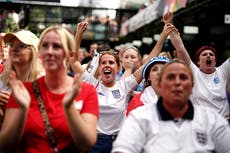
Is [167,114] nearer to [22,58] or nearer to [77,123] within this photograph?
[77,123]

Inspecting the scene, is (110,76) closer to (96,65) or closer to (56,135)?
(96,65)

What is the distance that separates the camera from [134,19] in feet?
81.7

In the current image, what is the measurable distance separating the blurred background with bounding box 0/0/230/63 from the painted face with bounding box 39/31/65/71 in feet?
30.3

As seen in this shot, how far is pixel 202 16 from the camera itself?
1661cm

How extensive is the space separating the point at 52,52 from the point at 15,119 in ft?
1.81

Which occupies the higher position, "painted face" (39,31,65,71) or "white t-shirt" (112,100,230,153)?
"painted face" (39,31,65,71)

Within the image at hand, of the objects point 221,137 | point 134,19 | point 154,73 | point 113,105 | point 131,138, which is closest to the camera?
point 131,138

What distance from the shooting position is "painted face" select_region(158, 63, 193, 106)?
353 centimetres

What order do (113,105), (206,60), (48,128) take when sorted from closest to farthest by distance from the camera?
(48,128) → (113,105) → (206,60)

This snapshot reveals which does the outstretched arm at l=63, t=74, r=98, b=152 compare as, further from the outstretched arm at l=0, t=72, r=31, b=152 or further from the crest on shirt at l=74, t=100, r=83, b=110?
the outstretched arm at l=0, t=72, r=31, b=152

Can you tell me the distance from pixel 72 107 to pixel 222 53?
1365 centimetres

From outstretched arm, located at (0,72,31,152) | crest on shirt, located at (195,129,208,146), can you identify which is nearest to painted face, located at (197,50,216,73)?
crest on shirt, located at (195,129,208,146)

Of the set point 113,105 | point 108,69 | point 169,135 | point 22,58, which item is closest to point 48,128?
point 169,135

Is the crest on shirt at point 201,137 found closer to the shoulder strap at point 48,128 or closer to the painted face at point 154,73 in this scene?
the shoulder strap at point 48,128
